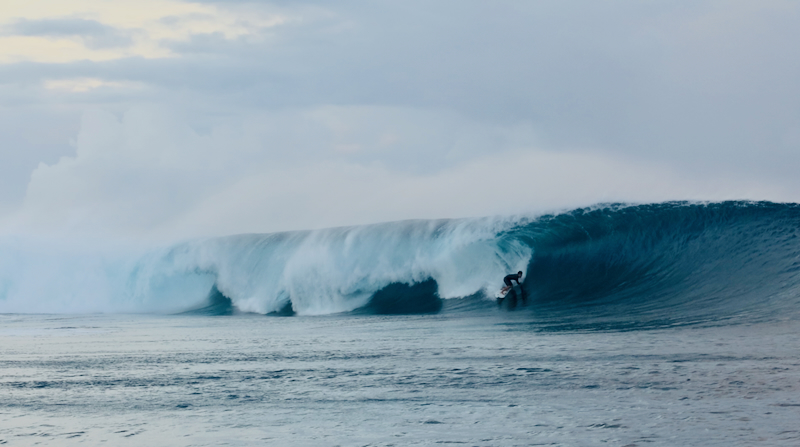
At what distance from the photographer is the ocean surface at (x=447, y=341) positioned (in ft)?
19.6

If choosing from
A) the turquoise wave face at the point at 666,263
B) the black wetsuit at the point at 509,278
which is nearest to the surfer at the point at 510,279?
the black wetsuit at the point at 509,278

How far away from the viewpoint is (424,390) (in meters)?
7.26

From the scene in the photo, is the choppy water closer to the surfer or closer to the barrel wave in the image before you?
Answer: the barrel wave

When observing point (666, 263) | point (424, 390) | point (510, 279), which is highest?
point (666, 263)

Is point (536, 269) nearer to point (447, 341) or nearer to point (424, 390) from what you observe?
point (447, 341)

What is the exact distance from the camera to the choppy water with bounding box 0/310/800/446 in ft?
18.6

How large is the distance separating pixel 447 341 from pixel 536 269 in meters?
7.40

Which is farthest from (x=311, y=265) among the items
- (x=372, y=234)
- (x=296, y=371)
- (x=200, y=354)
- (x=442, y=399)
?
(x=442, y=399)

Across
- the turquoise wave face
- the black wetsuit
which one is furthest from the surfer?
the turquoise wave face

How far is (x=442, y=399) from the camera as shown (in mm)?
6812

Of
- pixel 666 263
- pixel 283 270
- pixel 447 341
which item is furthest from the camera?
pixel 283 270

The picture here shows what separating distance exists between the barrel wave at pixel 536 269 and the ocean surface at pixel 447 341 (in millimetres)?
62

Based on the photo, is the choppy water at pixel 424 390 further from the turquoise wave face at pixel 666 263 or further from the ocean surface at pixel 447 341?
the turquoise wave face at pixel 666 263

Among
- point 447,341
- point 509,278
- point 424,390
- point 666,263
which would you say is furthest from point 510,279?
point 424,390
